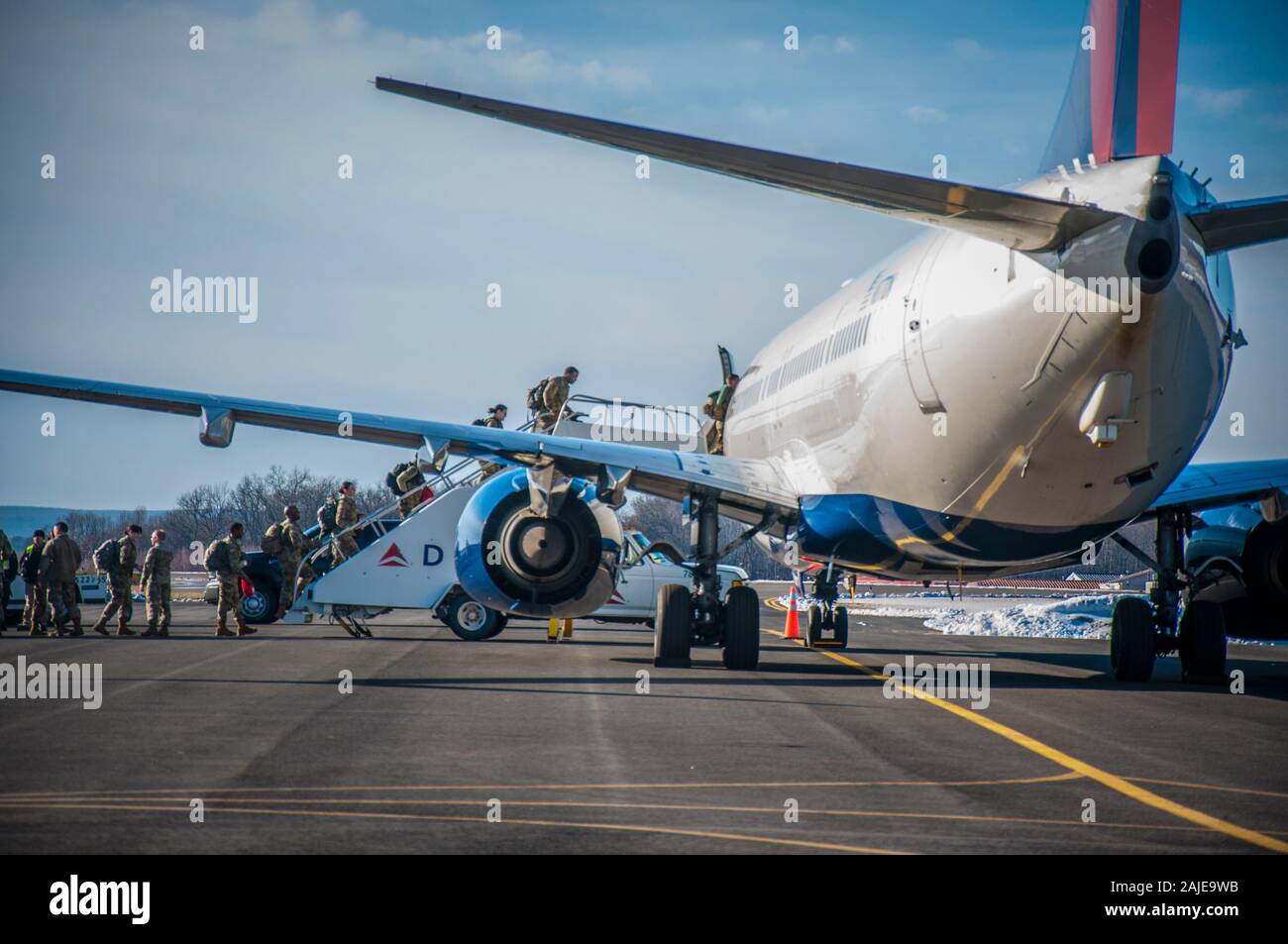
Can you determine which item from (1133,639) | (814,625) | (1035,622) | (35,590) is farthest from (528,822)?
(1035,622)

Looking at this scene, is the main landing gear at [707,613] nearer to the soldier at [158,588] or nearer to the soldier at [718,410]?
the soldier at [718,410]

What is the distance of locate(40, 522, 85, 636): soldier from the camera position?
81.5ft

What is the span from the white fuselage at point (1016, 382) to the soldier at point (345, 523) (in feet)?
39.2

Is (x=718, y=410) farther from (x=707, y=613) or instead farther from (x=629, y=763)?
(x=629, y=763)

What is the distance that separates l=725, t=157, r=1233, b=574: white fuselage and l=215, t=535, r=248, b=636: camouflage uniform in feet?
41.9

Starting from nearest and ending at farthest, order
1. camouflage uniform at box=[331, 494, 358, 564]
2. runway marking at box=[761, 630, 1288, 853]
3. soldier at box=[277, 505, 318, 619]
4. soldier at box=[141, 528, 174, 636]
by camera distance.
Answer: runway marking at box=[761, 630, 1288, 853]
soldier at box=[141, 528, 174, 636]
camouflage uniform at box=[331, 494, 358, 564]
soldier at box=[277, 505, 318, 619]

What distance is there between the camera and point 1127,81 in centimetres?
1261

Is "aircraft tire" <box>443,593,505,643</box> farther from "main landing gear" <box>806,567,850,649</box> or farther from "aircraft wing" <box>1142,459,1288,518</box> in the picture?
"aircraft wing" <box>1142,459,1288,518</box>

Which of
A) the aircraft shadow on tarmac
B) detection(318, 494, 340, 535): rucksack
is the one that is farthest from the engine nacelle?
detection(318, 494, 340, 535): rucksack

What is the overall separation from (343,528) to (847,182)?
18.8 m

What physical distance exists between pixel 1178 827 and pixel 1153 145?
23.2 feet

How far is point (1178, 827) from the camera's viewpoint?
731cm
